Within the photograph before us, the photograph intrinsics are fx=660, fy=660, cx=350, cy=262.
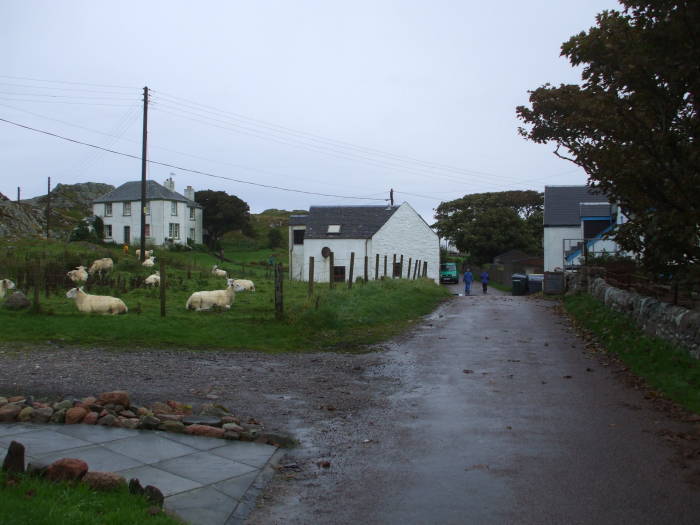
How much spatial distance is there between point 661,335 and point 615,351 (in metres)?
1.18

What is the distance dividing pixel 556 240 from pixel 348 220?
1838 centimetres

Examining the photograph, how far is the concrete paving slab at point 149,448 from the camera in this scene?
20.1ft

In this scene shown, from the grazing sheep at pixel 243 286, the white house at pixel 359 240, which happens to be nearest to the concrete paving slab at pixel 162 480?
the grazing sheep at pixel 243 286

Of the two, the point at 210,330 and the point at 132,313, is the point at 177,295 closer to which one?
the point at 132,313

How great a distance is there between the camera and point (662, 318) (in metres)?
12.1

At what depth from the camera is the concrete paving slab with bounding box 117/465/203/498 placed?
17.5 ft

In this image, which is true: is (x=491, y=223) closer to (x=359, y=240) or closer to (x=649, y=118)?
(x=359, y=240)

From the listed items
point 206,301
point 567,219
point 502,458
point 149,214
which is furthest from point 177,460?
point 149,214

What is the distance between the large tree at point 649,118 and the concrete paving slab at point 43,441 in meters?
8.20

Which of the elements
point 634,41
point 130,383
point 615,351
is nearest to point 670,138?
point 634,41

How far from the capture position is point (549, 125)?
16391 mm

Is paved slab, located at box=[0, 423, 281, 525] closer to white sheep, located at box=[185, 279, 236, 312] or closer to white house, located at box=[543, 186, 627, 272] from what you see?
white sheep, located at box=[185, 279, 236, 312]

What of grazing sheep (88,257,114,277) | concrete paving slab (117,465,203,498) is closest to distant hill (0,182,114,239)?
grazing sheep (88,257,114,277)

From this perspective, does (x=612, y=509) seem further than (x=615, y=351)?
No
